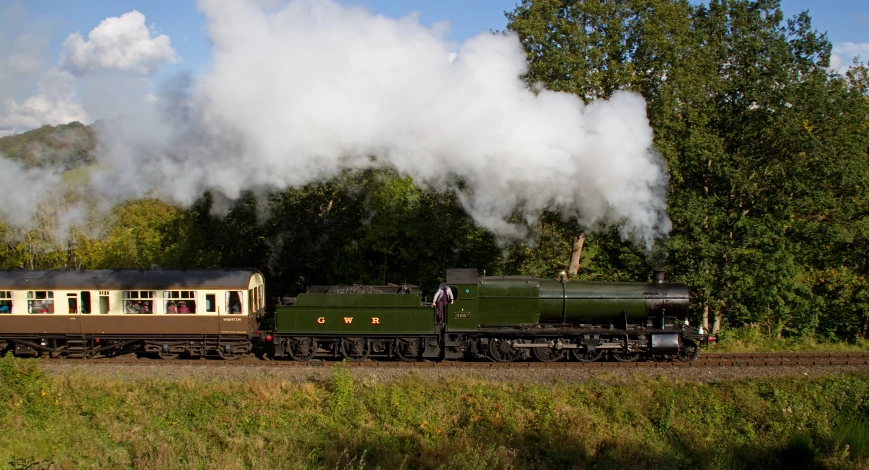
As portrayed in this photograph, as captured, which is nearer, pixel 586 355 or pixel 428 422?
pixel 428 422

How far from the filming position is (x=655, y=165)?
53.2 feet

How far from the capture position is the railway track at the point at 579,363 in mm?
16312

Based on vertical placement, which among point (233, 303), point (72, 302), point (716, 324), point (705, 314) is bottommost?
point (716, 324)

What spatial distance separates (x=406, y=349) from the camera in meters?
17.0

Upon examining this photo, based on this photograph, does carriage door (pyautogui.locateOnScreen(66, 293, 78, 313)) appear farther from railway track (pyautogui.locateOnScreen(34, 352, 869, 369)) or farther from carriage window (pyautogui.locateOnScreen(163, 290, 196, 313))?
carriage window (pyautogui.locateOnScreen(163, 290, 196, 313))

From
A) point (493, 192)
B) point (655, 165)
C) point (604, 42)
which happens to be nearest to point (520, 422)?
point (493, 192)

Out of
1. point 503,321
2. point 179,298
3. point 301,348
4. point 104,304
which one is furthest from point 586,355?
point 104,304

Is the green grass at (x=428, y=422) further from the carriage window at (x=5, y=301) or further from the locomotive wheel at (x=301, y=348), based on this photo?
the carriage window at (x=5, y=301)

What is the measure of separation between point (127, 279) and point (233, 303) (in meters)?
3.10

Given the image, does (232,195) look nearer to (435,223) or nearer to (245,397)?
(245,397)

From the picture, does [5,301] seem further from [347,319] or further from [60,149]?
[347,319]

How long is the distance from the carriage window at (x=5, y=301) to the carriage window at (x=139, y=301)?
330 cm

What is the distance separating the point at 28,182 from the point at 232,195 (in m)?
6.28

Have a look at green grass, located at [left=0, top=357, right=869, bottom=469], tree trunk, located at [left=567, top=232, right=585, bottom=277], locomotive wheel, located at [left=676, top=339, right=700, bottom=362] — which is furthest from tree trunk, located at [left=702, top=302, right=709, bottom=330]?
green grass, located at [left=0, top=357, right=869, bottom=469]
